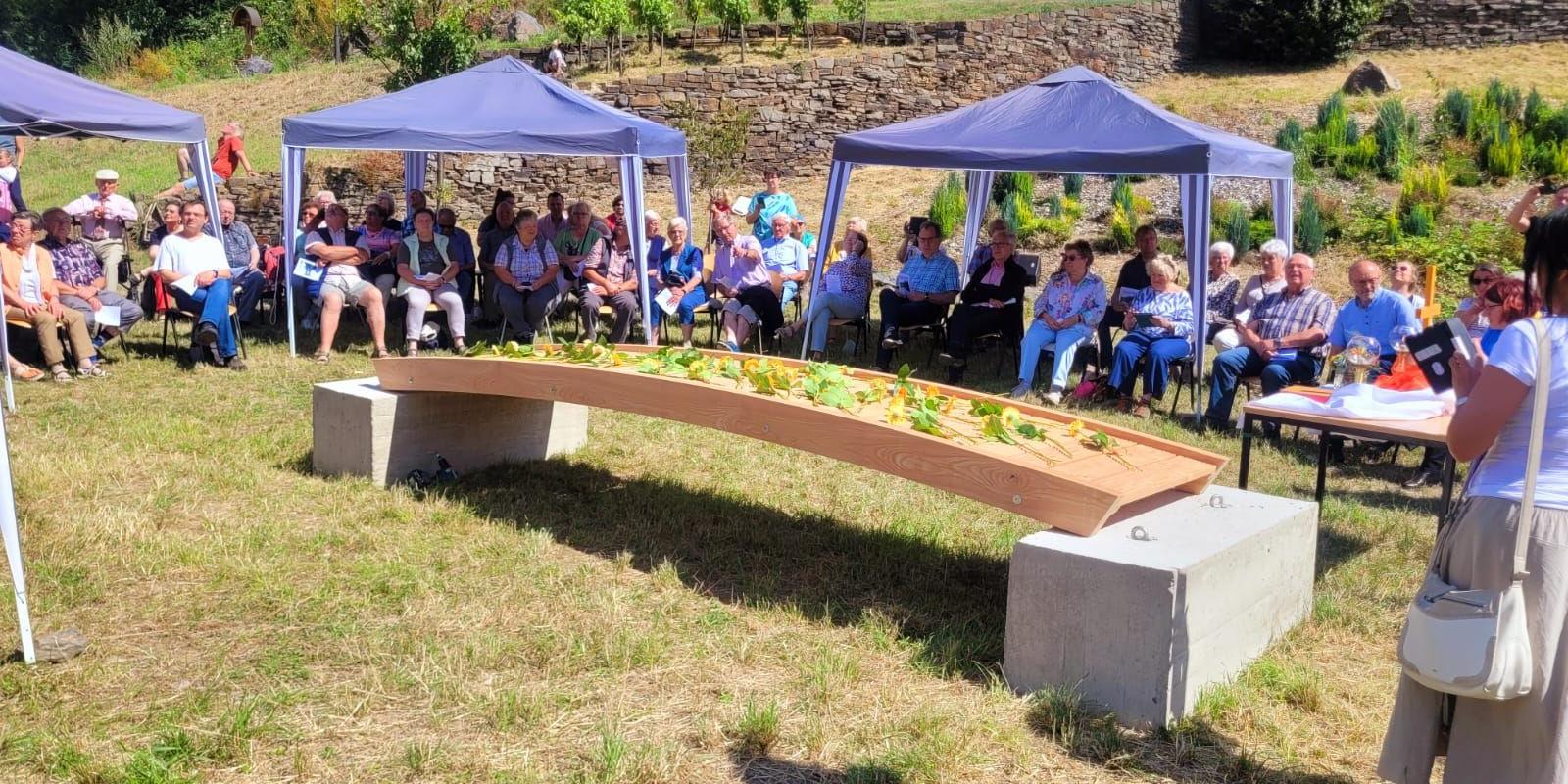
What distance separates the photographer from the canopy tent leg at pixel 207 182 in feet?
29.0

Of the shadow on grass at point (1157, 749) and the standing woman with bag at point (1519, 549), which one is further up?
the standing woman with bag at point (1519, 549)

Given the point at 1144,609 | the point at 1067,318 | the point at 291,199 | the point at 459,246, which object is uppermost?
the point at 291,199

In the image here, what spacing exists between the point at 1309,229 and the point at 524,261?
8052 mm

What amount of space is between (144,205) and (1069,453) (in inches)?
588

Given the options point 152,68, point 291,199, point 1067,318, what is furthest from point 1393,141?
point 152,68

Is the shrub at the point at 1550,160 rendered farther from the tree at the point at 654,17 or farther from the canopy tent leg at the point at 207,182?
the canopy tent leg at the point at 207,182

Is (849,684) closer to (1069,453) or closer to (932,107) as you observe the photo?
(1069,453)

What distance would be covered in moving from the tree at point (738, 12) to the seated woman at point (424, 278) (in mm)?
12823

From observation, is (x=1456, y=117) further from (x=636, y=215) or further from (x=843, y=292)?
(x=636, y=215)

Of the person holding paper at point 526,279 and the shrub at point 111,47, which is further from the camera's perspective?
the shrub at point 111,47

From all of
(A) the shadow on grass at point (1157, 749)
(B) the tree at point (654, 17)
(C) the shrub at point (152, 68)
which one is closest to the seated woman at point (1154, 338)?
(A) the shadow on grass at point (1157, 749)

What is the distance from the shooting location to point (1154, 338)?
789 cm

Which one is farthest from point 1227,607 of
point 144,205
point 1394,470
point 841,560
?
point 144,205

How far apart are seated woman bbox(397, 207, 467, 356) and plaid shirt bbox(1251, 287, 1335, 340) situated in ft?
17.1
